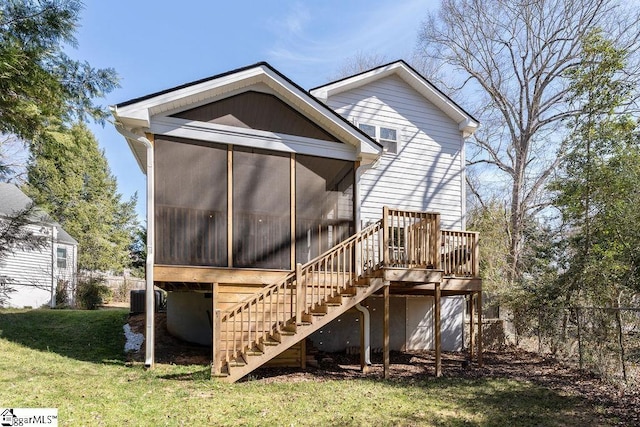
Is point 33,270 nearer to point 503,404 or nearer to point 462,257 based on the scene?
point 462,257

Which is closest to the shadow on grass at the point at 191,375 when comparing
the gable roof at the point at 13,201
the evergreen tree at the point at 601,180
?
the evergreen tree at the point at 601,180

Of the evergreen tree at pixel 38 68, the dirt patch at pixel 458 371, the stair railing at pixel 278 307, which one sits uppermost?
the evergreen tree at pixel 38 68

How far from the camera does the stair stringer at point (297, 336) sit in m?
7.21

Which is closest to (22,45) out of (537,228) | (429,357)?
(429,357)

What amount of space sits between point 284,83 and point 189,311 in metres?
6.08

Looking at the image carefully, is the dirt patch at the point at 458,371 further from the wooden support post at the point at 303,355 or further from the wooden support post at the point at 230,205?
the wooden support post at the point at 230,205

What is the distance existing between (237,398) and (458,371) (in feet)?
16.8

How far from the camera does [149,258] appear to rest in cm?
795

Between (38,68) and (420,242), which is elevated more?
(38,68)

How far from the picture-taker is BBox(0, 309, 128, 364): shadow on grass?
8.80 m

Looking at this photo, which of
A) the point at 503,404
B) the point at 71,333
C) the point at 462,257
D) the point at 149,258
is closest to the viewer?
the point at 503,404

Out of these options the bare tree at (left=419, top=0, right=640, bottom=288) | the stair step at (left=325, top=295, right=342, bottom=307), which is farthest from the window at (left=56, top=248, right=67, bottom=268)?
the bare tree at (left=419, top=0, right=640, bottom=288)

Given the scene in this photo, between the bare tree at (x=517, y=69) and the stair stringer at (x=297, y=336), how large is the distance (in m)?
10.2

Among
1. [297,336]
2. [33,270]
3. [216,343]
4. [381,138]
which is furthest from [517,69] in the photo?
[33,270]
